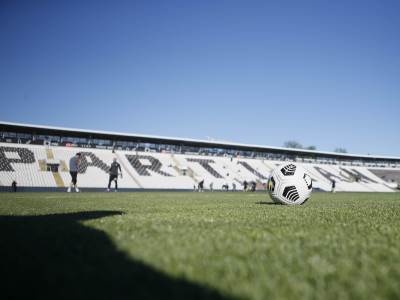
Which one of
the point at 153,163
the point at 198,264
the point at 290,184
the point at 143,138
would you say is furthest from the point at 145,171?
the point at 198,264

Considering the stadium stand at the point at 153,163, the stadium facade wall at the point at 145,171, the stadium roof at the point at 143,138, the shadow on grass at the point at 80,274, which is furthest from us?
the stadium roof at the point at 143,138

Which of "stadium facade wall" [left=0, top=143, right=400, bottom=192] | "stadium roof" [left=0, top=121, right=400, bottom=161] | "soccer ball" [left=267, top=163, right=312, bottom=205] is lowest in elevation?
"stadium facade wall" [left=0, top=143, right=400, bottom=192]

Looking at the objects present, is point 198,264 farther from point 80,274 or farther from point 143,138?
point 143,138

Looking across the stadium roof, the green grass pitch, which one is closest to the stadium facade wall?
the stadium roof

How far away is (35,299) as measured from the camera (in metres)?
1.65

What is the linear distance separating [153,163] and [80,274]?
47.3 metres

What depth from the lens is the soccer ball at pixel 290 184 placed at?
8312 millimetres

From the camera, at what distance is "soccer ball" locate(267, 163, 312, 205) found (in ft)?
27.3

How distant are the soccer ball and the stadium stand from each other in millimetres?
31952

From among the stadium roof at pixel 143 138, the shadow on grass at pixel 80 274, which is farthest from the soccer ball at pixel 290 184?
the stadium roof at pixel 143 138

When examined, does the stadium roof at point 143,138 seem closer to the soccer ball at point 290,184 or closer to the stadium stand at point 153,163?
the stadium stand at point 153,163

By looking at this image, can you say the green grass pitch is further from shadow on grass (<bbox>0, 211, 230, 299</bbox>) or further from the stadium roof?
the stadium roof

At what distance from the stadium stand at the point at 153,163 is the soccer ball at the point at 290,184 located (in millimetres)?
31952

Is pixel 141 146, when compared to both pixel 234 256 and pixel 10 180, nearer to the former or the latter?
pixel 10 180
